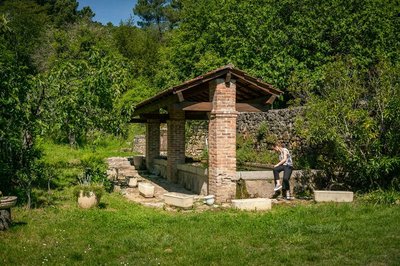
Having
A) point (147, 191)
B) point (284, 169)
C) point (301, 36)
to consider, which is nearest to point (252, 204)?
point (284, 169)

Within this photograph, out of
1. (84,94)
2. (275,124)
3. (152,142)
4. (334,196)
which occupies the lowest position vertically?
(334,196)

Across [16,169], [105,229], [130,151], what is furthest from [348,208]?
[130,151]

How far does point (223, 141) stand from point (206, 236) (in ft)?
12.5

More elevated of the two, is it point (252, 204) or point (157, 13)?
point (157, 13)

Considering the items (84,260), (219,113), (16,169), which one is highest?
(219,113)

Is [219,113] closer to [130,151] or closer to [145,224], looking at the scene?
[145,224]

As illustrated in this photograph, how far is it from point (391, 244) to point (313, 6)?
18.4 metres

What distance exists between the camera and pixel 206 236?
7598 mm

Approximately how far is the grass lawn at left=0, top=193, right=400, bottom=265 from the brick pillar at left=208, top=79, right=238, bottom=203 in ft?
4.40

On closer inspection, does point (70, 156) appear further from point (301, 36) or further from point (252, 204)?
point (252, 204)

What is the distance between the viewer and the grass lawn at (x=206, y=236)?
633 cm

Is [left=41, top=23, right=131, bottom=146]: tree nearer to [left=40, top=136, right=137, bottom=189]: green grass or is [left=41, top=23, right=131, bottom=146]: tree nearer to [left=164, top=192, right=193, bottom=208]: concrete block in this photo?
[left=40, top=136, right=137, bottom=189]: green grass

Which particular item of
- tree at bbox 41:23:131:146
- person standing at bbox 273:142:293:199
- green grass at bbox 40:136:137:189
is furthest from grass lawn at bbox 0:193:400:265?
green grass at bbox 40:136:137:189

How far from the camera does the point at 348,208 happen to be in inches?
377
